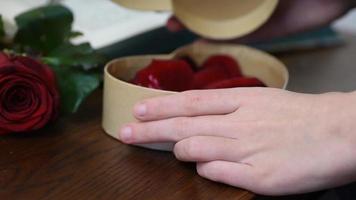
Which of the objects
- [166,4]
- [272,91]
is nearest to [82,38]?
[166,4]

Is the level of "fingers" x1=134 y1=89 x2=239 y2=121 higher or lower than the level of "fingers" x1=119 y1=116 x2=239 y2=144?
higher

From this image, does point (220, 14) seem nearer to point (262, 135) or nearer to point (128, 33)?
point (128, 33)

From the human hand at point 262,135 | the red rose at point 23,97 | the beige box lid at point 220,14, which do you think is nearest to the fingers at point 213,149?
the human hand at point 262,135

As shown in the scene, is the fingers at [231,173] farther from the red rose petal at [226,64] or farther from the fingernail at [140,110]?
the red rose petal at [226,64]

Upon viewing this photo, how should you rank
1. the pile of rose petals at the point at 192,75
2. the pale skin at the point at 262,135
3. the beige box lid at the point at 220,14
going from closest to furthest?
1. the pale skin at the point at 262,135
2. the pile of rose petals at the point at 192,75
3. the beige box lid at the point at 220,14

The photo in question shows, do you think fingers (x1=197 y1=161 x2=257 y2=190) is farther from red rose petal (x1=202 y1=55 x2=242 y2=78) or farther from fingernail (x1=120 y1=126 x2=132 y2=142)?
red rose petal (x1=202 y1=55 x2=242 y2=78)

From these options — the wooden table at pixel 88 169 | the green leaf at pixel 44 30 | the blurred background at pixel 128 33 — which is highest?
the green leaf at pixel 44 30

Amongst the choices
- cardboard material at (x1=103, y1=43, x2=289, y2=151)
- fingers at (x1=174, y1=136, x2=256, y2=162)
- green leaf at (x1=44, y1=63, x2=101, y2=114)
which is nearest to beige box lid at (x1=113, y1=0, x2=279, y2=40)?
cardboard material at (x1=103, y1=43, x2=289, y2=151)
